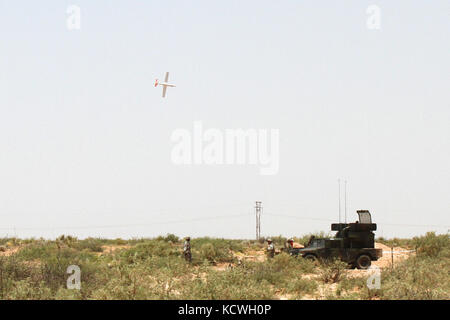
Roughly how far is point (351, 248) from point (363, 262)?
808 millimetres

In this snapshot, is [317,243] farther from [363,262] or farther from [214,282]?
[214,282]

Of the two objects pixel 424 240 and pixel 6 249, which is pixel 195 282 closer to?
pixel 424 240

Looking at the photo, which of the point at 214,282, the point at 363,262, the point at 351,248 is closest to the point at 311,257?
the point at 351,248

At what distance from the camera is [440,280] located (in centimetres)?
1675

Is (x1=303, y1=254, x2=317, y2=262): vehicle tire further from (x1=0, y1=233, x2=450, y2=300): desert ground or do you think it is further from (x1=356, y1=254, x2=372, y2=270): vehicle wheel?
(x1=356, y1=254, x2=372, y2=270): vehicle wheel

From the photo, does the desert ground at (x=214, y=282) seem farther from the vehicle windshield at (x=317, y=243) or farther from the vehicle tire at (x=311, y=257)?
the vehicle windshield at (x=317, y=243)

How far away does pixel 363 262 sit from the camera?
24750mm

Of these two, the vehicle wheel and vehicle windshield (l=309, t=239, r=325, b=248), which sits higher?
vehicle windshield (l=309, t=239, r=325, b=248)

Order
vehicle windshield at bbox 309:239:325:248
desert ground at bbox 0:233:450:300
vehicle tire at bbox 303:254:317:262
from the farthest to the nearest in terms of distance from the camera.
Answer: vehicle windshield at bbox 309:239:325:248 < vehicle tire at bbox 303:254:317:262 < desert ground at bbox 0:233:450:300

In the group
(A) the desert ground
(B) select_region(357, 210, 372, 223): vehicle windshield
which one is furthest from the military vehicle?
(A) the desert ground

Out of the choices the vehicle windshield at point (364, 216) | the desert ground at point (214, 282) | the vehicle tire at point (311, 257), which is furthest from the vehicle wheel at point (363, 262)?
the desert ground at point (214, 282)

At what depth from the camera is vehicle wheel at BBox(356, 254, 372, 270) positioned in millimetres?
24672
